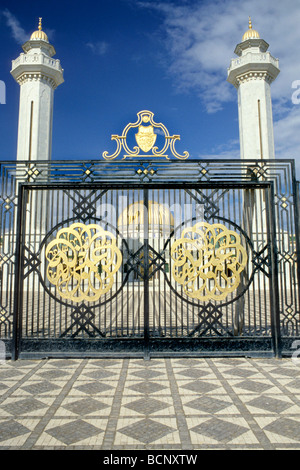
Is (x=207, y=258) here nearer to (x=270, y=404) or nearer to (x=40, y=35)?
(x=270, y=404)

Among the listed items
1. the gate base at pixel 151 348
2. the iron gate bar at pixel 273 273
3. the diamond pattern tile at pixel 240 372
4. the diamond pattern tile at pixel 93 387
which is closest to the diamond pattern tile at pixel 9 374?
the gate base at pixel 151 348

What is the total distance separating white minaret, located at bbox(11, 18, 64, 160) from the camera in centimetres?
2156

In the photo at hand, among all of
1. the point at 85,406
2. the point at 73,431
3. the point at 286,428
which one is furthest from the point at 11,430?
the point at 286,428

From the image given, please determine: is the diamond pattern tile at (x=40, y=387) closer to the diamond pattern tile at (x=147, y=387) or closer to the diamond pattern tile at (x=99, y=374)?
the diamond pattern tile at (x=99, y=374)

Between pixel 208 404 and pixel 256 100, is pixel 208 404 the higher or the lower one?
the lower one

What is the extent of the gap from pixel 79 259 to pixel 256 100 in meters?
20.3

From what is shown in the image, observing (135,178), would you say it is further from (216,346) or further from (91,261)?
(216,346)

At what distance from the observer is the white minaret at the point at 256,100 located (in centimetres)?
2191

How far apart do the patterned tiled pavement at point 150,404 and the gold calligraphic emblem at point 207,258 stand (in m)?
1.21

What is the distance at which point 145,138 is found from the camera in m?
6.62

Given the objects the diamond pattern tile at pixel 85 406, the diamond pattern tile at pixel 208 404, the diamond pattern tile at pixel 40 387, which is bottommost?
the diamond pattern tile at pixel 208 404

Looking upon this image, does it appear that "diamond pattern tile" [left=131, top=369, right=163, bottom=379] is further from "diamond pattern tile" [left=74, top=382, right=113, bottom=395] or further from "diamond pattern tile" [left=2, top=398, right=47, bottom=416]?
"diamond pattern tile" [left=2, top=398, right=47, bottom=416]
